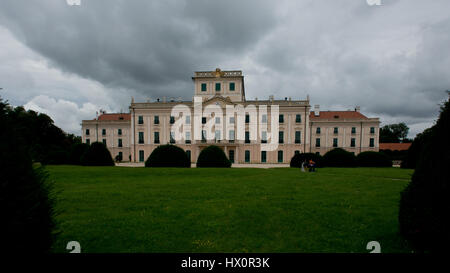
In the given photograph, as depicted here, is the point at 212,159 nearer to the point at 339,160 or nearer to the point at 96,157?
the point at 96,157

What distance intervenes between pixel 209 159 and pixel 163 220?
15000 mm

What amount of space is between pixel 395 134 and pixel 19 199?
73.4m

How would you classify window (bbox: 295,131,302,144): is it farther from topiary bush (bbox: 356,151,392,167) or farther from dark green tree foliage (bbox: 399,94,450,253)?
dark green tree foliage (bbox: 399,94,450,253)

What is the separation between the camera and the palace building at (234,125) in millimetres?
35938

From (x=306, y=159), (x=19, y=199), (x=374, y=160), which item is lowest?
(x=374, y=160)

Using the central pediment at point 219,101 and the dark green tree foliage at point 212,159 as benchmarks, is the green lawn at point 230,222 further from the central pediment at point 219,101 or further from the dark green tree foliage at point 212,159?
the central pediment at point 219,101

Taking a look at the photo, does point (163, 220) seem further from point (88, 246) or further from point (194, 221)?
point (88, 246)

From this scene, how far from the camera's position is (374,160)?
73.7 ft

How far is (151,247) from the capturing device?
134 inches

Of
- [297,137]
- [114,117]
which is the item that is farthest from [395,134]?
[114,117]
